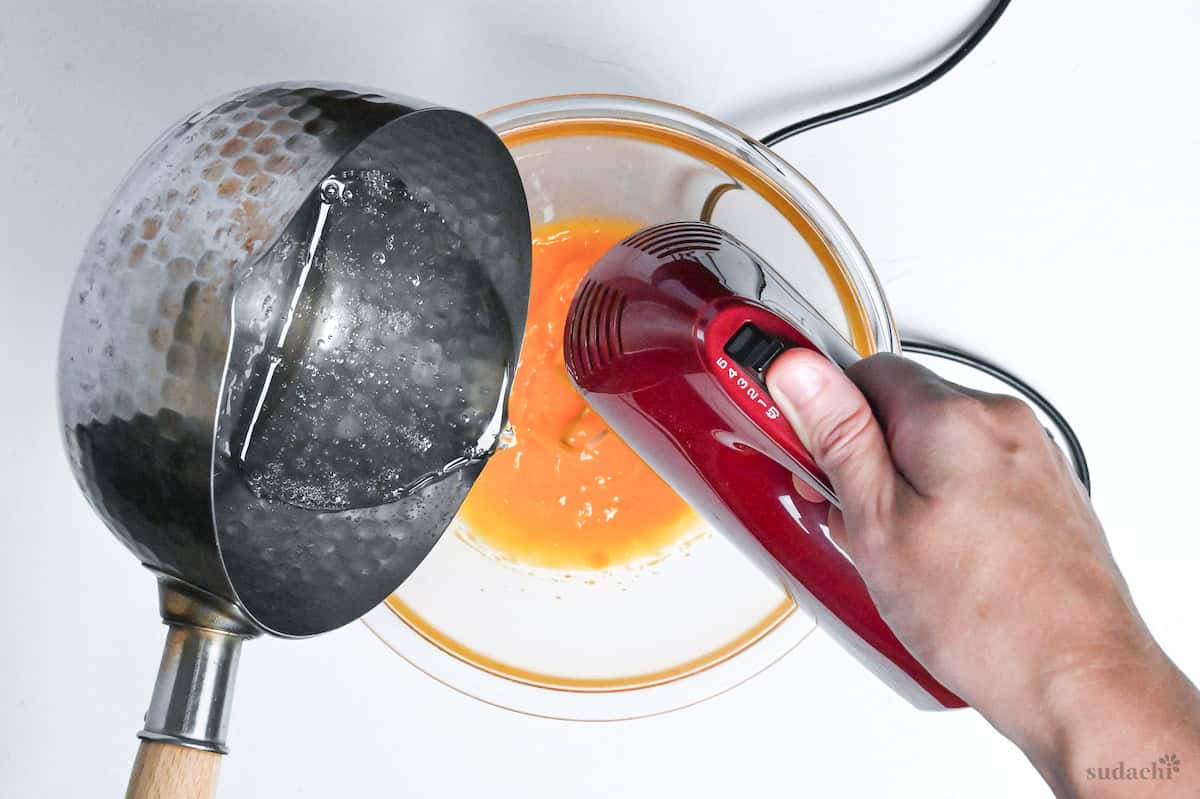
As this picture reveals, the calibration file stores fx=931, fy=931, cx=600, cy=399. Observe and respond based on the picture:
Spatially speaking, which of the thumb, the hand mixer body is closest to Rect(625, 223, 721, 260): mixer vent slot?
the hand mixer body

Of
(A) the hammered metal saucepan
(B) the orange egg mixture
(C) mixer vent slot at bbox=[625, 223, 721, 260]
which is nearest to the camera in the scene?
(A) the hammered metal saucepan

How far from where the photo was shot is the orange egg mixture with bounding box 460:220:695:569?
66cm

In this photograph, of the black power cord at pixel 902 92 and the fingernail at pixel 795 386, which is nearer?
the fingernail at pixel 795 386

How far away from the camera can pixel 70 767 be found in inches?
29.0

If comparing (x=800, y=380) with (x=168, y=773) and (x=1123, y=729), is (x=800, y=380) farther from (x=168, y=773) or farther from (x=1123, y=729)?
(x=168, y=773)

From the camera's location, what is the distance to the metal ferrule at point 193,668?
438mm

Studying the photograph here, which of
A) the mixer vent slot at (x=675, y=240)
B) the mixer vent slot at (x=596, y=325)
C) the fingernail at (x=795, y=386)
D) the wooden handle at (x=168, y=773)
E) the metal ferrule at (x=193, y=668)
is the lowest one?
the wooden handle at (x=168, y=773)

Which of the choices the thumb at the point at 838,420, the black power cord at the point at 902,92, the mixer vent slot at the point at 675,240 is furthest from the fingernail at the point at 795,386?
the black power cord at the point at 902,92

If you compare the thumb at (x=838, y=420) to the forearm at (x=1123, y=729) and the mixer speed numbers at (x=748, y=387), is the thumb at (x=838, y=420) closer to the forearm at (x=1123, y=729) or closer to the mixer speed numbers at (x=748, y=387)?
the mixer speed numbers at (x=748, y=387)

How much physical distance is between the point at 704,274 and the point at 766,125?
8.4 inches

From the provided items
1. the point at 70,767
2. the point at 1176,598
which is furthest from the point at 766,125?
the point at 70,767

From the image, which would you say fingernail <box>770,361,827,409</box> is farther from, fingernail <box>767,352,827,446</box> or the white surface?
the white surface

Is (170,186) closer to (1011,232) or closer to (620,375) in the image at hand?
(620,375)

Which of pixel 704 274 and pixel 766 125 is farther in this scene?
pixel 766 125
